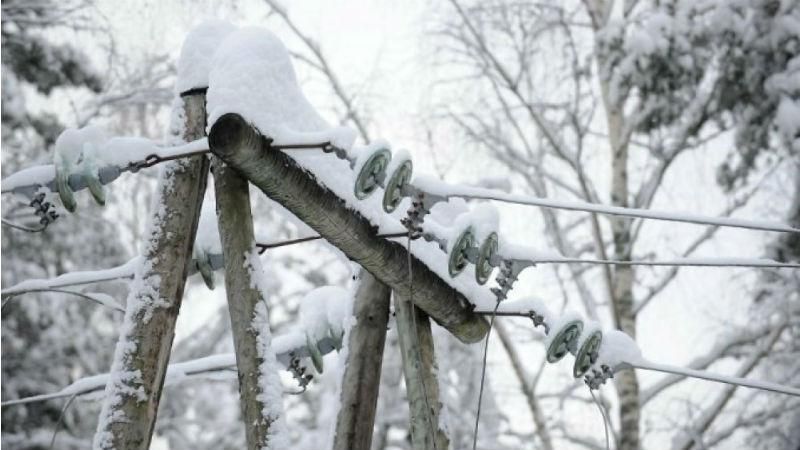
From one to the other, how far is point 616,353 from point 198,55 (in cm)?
167

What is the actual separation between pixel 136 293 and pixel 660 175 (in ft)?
25.3

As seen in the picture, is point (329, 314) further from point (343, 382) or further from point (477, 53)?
point (477, 53)

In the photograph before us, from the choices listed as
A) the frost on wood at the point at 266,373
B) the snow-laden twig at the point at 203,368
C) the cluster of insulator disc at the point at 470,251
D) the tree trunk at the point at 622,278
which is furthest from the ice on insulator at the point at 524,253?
the tree trunk at the point at 622,278

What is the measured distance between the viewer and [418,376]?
3344 millimetres

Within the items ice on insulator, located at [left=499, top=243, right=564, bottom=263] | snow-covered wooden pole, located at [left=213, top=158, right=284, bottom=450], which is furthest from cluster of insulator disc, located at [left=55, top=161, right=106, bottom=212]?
ice on insulator, located at [left=499, top=243, right=564, bottom=263]

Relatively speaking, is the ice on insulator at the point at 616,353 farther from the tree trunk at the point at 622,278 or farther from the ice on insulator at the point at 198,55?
the tree trunk at the point at 622,278

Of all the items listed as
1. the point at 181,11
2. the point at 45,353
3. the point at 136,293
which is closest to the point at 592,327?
the point at 136,293

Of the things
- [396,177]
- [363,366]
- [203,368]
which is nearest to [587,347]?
[363,366]

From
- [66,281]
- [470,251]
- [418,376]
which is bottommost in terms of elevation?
[418,376]

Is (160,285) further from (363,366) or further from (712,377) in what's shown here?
(712,377)

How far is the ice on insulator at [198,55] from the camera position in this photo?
3.17 m

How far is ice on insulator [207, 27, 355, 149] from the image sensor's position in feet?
9.07

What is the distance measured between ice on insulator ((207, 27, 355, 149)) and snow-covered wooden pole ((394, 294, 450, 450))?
0.74 m

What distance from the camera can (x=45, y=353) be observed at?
431 inches
